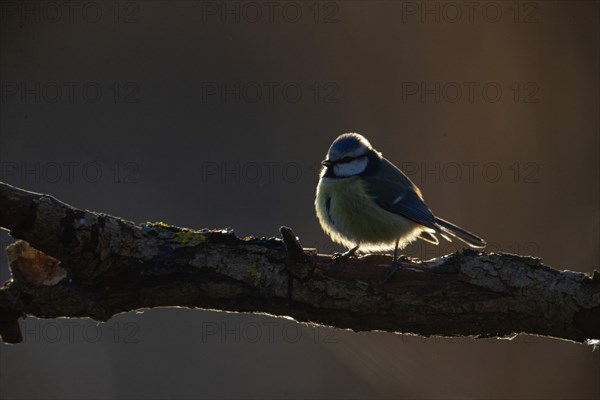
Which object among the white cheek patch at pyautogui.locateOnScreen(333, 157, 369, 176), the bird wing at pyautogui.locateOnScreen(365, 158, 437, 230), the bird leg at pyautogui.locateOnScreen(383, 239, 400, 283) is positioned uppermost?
the white cheek patch at pyautogui.locateOnScreen(333, 157, 369, 176)

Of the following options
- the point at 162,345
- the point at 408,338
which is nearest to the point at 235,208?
the point at 162,345

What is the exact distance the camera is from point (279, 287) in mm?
1756

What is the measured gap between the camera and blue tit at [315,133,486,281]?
2.47 metres

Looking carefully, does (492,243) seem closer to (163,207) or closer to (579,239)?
(579,239)

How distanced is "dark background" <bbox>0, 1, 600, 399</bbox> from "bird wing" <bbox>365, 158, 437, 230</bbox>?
48.9 inches

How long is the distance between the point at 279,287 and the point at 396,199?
90 cm

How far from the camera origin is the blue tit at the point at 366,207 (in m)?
2.47
